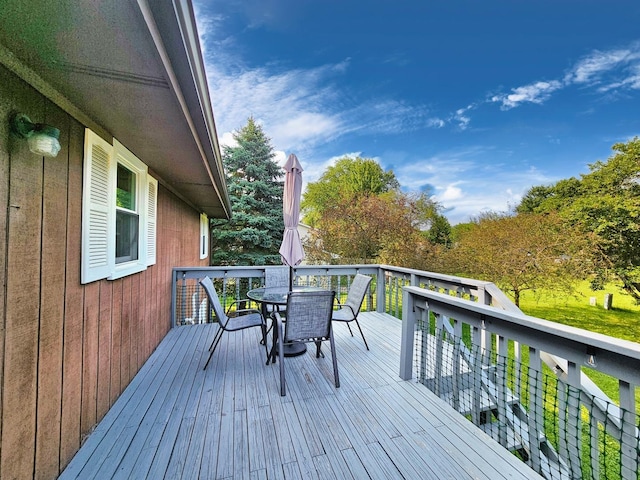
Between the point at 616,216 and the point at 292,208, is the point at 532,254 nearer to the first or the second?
the point at 616,216

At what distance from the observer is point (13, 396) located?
1.33 metres

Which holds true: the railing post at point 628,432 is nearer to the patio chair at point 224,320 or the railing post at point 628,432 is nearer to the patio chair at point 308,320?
the patio chair at point 308,320

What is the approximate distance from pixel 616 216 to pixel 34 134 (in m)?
15.3

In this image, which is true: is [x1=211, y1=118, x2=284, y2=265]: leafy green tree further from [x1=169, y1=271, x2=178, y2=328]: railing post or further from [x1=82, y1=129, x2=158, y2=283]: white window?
[x1=82, y1=129, x2=158, y2=283]: white window

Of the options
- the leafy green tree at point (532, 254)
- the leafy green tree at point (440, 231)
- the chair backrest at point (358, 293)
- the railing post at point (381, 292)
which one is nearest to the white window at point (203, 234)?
the railing post at point (381, 292)

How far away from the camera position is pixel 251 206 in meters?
13.5

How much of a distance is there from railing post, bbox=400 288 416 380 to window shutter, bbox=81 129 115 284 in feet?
8.91

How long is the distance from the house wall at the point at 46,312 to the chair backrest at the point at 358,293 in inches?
102

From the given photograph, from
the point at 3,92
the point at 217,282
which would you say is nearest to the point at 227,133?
the point at 217,282

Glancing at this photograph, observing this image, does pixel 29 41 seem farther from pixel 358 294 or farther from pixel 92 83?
pixel 358 294

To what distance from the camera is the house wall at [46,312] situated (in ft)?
4.29

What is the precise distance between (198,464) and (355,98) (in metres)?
14.7

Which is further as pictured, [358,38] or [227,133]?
[227,133]

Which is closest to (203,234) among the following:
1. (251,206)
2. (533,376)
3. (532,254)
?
(251,206)
